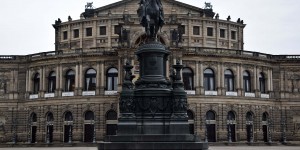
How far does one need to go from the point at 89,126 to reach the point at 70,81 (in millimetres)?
7521

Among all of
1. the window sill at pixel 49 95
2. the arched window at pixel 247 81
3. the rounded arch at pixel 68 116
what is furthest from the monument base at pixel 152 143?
the arched window at pixel 247 81

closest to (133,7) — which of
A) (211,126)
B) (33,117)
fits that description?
(33,117)

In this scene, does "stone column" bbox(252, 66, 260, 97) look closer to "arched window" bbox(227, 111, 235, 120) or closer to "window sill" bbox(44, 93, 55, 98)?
"arched window" bbox(227, 111, 235, 120)

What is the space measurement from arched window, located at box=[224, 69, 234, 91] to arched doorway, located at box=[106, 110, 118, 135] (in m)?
17.0

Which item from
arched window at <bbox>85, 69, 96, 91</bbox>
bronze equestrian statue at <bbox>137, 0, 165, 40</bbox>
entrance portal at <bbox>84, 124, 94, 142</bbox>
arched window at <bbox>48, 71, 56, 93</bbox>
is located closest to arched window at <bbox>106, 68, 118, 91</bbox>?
arched window at <bbox>85, 69, 96, 91</bbox>

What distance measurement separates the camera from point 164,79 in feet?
86.4

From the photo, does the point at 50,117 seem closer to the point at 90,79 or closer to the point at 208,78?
the point at 90,79

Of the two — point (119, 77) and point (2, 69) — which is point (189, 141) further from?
point (2, 69)

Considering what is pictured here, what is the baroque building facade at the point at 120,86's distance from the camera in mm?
→ 66375

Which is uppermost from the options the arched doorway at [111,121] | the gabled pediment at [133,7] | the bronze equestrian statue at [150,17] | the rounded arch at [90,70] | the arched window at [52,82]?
the gabled pediment at [133,7]

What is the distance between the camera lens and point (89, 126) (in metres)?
67.2

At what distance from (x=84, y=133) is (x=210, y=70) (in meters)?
20.4

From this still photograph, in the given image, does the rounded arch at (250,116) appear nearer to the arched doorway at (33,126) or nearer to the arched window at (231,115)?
the arched window at (231,115)

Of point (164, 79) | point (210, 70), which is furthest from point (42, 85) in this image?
point (164, 79)
